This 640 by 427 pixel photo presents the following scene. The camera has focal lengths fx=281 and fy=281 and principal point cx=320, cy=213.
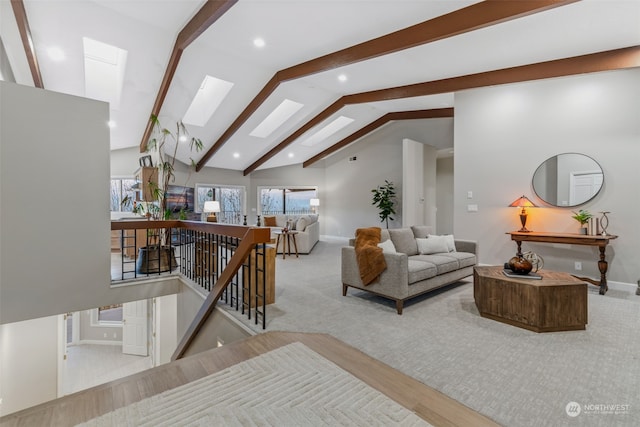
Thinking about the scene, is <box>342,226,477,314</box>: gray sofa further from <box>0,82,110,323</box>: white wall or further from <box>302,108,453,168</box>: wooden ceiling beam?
<box>302,108,453,168</box>: wooden ceiling beam

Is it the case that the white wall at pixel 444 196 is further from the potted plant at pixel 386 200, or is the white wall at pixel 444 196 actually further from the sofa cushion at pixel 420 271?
the sofa cushion at pixel 420 271

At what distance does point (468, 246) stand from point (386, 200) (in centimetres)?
361

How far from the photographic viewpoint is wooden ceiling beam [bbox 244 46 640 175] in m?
3.56

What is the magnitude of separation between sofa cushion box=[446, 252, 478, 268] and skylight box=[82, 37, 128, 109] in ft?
19.0

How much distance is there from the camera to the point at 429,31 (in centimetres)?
332

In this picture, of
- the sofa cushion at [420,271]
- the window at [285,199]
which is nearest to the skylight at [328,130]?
the window at [285,199]

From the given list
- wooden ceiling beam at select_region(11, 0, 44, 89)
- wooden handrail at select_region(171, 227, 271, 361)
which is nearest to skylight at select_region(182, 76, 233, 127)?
wooden ceiling beam at select_region(11, 0, 44, 89)

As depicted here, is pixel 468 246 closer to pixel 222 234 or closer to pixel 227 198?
pixel 222 234

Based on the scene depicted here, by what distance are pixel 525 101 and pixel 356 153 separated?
5002 millimetres

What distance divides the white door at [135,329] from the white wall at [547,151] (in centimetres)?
749

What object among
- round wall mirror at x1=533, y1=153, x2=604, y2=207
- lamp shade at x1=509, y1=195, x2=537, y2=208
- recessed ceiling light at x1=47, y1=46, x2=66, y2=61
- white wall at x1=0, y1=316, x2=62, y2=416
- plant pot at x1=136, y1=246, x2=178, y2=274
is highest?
recessed ceiling light at x1=47, y1=46, x2=66, y2=61

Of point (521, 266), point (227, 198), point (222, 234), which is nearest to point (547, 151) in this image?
point (521, 266)

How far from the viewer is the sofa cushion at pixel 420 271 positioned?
3.14m

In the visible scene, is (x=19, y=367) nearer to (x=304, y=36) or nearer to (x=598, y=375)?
(x=304, y=36)
